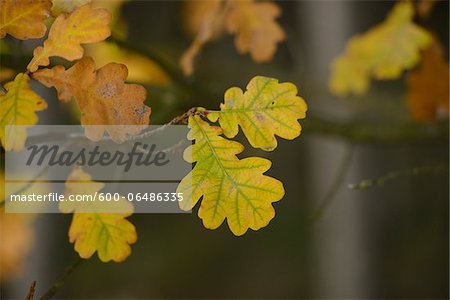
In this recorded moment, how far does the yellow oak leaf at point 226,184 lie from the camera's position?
2.02 ft

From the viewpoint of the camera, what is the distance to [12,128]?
0.63m

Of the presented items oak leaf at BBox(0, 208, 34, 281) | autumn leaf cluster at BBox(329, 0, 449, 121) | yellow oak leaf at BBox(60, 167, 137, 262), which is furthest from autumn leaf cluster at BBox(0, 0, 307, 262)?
oak leaf at BBox(0, 208, 34, 281)

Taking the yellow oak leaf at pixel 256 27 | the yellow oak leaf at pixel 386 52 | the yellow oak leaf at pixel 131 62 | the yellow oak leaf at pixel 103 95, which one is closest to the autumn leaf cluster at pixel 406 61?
the yellow oak leaf at pixel 386 52

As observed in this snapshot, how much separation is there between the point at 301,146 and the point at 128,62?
322 cm

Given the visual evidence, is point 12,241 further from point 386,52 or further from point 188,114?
point 188,114

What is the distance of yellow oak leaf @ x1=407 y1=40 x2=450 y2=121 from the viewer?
116cm

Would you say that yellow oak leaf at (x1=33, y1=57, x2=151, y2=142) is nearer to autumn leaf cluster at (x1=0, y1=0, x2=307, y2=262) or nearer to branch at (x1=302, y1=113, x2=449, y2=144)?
autumn leaf cluster at (x1=0, y1=0, x2=307, y2=262)

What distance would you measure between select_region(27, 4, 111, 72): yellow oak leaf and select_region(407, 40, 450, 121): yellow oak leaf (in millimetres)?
748

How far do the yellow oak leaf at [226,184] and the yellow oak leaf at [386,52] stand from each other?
60cm

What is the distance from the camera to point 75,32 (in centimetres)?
64

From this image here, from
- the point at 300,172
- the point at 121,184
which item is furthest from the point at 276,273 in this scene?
the point at 121,184

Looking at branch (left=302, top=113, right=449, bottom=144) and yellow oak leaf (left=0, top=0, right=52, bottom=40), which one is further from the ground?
branch (left=302, top=113, right=449, bottom=144)

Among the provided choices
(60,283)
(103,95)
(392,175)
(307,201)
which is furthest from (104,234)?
(307,201)

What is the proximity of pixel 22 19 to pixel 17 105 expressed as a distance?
98 millimetres
